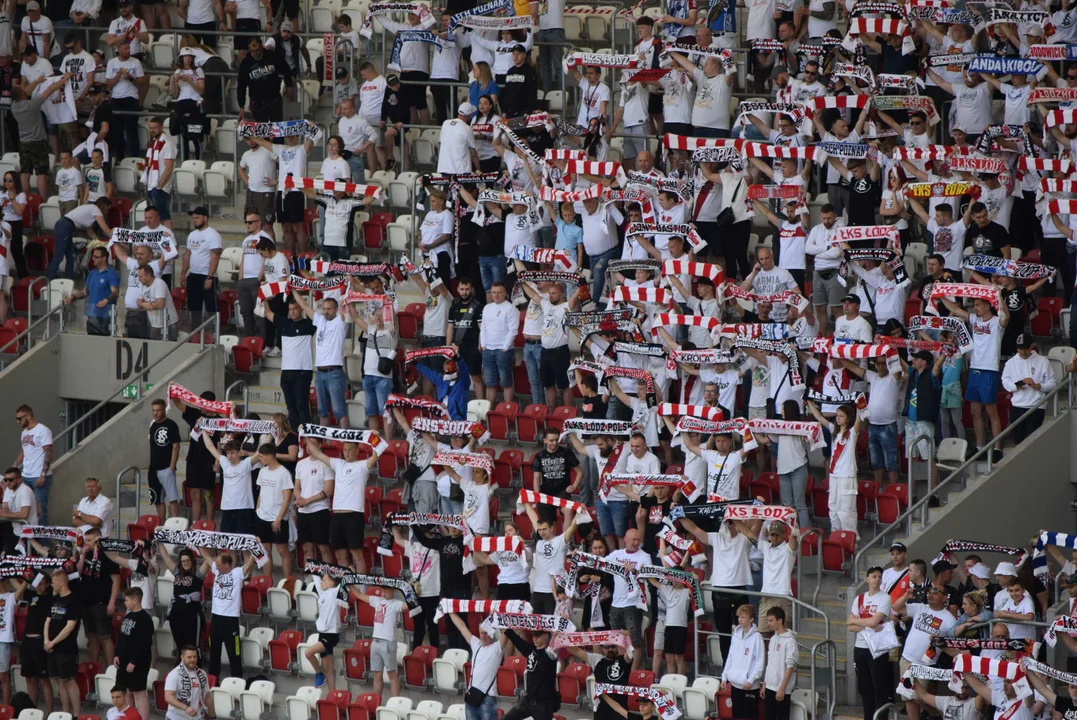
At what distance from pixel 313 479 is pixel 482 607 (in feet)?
9.61

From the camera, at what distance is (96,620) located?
79.8 feet

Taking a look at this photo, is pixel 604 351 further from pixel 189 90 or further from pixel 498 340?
pixel 189 90

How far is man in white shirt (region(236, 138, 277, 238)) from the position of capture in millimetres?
28922

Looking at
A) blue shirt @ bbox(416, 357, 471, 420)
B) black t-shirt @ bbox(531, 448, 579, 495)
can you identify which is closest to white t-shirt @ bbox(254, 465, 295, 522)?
blue shirt @ bbox(416, 357, 471, 420)

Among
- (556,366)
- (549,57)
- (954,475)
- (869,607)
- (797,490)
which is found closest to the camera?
(869,607)

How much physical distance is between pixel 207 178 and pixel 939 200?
10.3 m

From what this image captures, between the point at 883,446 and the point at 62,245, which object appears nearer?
the point at 883,446

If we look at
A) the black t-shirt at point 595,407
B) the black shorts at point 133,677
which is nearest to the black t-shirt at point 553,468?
the black t-shirt at point 595,407

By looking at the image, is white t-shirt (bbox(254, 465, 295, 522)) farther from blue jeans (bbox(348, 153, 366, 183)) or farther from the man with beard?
blue jeans (bbox(348, 153, 366, 183))

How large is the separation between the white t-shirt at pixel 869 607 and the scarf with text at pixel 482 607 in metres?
3.18

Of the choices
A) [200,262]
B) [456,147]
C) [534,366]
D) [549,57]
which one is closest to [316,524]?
[534,366]

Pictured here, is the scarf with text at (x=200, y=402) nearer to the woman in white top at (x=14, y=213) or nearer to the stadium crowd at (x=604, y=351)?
the stadium crowd at (x=604, y=351)

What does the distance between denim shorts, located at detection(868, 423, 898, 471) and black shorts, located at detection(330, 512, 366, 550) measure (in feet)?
18.1

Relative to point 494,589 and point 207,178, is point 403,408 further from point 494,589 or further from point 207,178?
point 207,178
